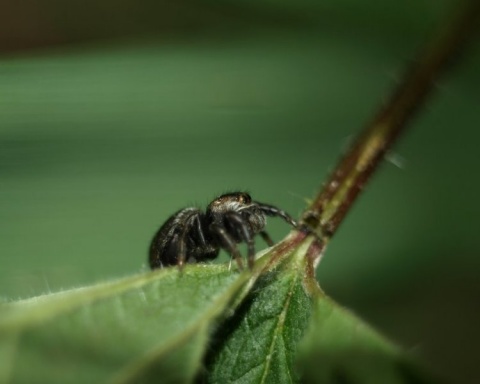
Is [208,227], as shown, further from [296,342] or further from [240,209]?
[296,342]

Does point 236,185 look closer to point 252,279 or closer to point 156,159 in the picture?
point 156,159

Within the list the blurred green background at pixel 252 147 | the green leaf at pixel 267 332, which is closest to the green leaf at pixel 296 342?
the green leaf at pixel 267 332

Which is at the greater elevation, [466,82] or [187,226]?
[466,82]

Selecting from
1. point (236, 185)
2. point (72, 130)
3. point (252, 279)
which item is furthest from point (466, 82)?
point (252, 279)

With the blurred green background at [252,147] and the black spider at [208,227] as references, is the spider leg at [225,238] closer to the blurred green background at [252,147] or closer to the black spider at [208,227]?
the black spider at [208,227]

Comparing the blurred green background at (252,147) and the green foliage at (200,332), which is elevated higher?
the blurred green background at (252,147)

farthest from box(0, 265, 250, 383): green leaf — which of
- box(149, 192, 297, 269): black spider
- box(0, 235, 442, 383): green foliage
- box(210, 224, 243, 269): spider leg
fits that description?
box(149, 192, 297, 269): black spider
